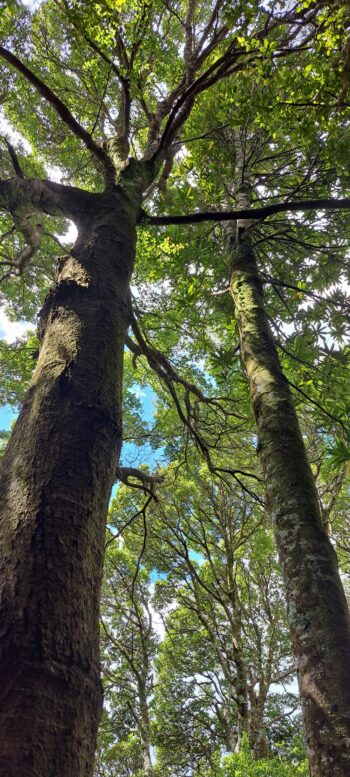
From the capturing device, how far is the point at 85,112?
21.3ft

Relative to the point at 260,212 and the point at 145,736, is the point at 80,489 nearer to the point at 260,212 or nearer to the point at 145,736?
the point at 260,212

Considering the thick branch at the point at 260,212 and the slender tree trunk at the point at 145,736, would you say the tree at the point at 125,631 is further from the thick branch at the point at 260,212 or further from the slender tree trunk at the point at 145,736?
the thick branch at the point at 260,212

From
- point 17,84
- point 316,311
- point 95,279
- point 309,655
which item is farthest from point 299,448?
A: point 17,84

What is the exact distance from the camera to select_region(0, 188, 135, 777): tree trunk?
83 cm

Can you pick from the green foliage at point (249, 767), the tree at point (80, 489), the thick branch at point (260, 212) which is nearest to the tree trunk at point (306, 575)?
the tree at point (80, 489)

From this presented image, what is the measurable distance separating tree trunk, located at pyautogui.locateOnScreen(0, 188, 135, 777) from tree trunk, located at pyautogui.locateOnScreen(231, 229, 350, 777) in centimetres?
85

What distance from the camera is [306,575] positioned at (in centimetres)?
182

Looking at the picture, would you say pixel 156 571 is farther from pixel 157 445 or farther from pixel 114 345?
pixel 114 345

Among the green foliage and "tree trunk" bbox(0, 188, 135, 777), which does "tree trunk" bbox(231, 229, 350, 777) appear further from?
the green foliage

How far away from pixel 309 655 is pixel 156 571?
7.85 meters

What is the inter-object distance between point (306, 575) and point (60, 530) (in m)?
1.17

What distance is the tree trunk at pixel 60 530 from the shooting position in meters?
0.83

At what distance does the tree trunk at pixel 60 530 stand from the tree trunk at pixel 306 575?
33.6 inches

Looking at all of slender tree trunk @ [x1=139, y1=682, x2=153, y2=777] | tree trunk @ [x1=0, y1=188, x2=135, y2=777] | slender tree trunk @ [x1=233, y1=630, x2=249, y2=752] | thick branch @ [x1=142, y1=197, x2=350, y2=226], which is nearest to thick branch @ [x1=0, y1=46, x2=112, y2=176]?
thick branch @ [x1=142, y1=197, x2=350, y2=226]
